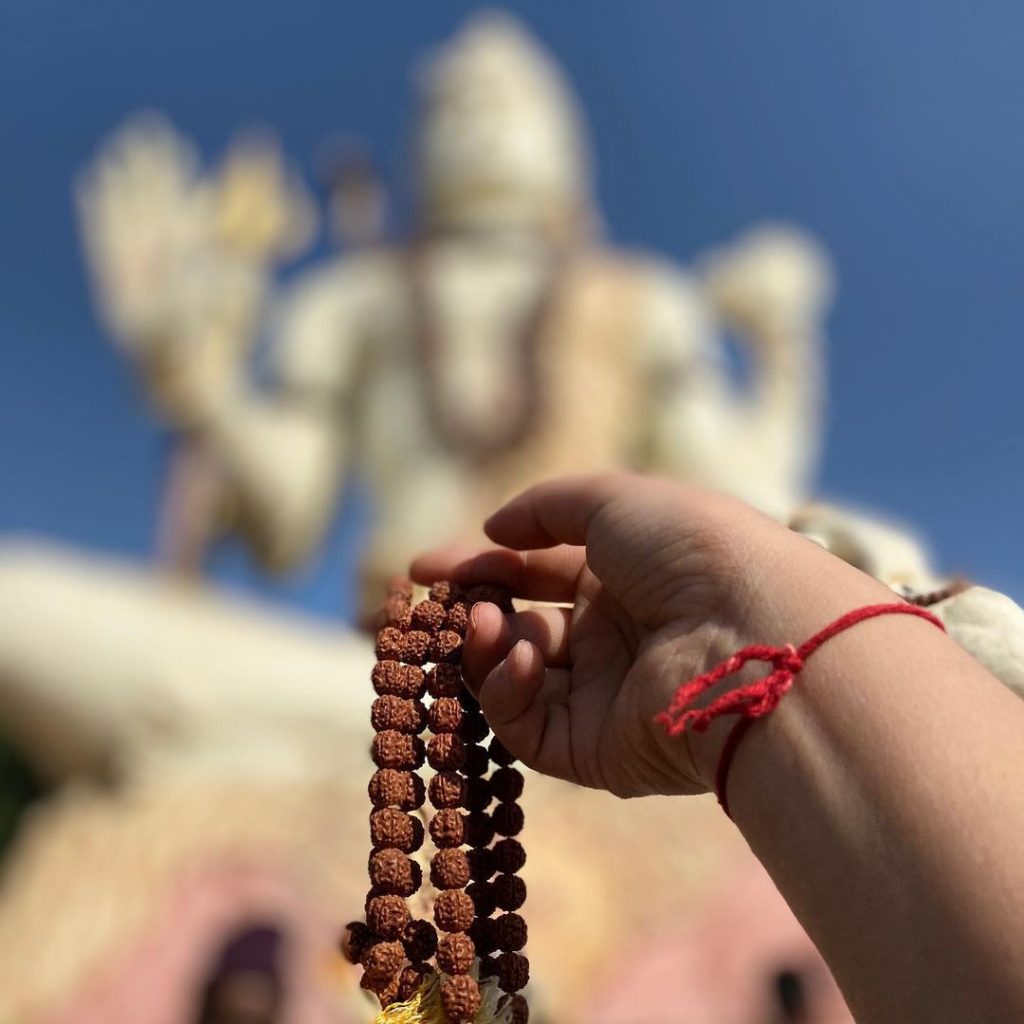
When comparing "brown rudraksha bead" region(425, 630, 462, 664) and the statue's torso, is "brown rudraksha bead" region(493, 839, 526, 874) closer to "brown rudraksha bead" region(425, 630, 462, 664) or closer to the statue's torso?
"brown rudraksha bead" region(425, 630, 462, 664)

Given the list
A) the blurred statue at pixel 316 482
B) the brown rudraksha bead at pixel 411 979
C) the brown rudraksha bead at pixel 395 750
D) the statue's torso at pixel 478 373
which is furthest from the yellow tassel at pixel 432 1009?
the statue's torso at pixel 478 373

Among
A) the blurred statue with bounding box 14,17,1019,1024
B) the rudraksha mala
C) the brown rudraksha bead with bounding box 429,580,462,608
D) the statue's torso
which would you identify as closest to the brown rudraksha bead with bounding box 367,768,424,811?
the rudraksha mala

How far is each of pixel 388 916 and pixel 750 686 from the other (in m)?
0.21

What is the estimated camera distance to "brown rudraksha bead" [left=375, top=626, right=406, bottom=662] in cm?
63

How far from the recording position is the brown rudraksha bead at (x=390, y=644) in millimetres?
628

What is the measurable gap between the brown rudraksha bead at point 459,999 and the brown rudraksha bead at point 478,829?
79 mm

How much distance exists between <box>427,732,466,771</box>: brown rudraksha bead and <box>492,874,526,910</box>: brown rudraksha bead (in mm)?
72

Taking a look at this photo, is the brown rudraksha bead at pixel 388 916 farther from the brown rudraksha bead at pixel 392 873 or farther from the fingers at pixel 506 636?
the fingers at pixel 506 636

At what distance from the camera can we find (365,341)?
265cm

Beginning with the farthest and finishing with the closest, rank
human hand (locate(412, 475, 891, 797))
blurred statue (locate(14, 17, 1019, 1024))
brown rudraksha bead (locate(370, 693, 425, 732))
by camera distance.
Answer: blurred statue (locate(14, 17, 1019, 1024)) < brown rudraksha bead (locate(370, 693, 425, 732)) < human hand (locate(412, 475, 891, 797))

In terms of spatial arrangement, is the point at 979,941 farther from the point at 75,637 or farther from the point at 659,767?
the point at 75,637

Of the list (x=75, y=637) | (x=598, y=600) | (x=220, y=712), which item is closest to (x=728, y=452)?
(x=220, y=712)

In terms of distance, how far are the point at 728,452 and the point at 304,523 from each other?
0.98 meters

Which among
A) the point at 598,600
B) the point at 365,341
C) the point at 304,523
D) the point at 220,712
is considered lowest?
the point at 598,600
